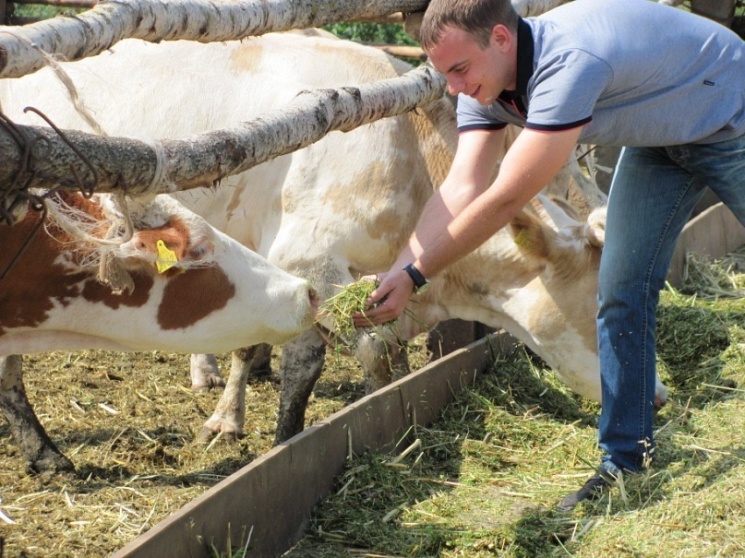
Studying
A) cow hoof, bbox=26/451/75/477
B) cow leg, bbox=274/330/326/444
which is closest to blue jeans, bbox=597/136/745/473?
cow leg, bbox=274/330/326/444

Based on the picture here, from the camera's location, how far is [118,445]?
500cm

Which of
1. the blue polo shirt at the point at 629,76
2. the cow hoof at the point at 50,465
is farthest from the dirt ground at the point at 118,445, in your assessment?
the blue polo shirt at the point at 629,76

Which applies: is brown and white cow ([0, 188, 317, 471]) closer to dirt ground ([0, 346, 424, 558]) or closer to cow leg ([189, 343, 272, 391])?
dirt ground ([0, 346, 424, 558])

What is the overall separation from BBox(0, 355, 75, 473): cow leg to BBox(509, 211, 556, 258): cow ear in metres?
2.29

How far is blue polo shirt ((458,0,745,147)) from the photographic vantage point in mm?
3393

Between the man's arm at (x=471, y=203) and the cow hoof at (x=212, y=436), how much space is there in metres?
1.52

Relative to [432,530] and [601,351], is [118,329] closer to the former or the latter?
[432,530]

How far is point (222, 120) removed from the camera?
5379 millimetres

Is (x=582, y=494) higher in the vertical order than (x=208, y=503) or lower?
lower

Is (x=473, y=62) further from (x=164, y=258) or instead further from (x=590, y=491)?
(x=590, y=491)

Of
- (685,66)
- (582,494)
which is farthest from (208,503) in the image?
(685,66)

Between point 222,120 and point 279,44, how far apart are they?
60 cm

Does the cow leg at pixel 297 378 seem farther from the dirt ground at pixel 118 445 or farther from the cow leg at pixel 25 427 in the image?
the cow leg at pixel 25 427

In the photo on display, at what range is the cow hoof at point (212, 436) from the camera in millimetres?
5225
